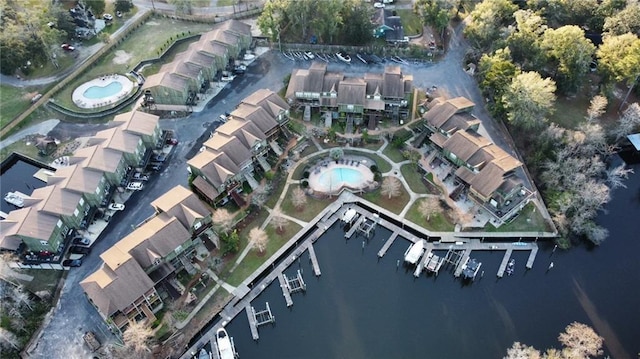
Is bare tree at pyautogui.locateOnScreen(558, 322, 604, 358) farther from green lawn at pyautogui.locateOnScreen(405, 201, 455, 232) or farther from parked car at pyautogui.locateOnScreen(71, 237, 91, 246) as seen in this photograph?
parked car at pyautogui.locateOnScreen(71, 237, 91, 246)

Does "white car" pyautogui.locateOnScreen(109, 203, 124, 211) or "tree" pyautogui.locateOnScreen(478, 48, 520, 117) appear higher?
"tree" pyautogui.locateOnScreen(478, 48, 520, 117)

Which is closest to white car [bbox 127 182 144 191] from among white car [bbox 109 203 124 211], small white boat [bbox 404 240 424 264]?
white car [bbox 109 203 124 211]

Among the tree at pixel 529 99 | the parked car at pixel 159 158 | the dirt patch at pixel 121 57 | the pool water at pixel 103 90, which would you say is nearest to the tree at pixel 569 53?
the tree at pixel 529 99

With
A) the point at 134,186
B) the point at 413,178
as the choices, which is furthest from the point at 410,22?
the point at 134,186

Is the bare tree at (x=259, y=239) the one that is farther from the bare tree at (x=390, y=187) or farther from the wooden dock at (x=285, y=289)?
the bare tree at (x=390, y=187)

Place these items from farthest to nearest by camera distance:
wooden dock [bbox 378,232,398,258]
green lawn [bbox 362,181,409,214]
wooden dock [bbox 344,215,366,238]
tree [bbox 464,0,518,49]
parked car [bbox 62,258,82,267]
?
tree [bbox 464,0,518,49]
green lawn [bbox 362,181,409,214]
wooden dock [bbox 344,215,366,238]
wooden dock [bbox 378,232,398,258]
parked car [bbox 62,258,82,267]

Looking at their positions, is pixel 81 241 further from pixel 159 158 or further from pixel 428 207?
pixel 428 207

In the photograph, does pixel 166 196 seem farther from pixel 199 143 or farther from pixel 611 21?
pixel 611 21
